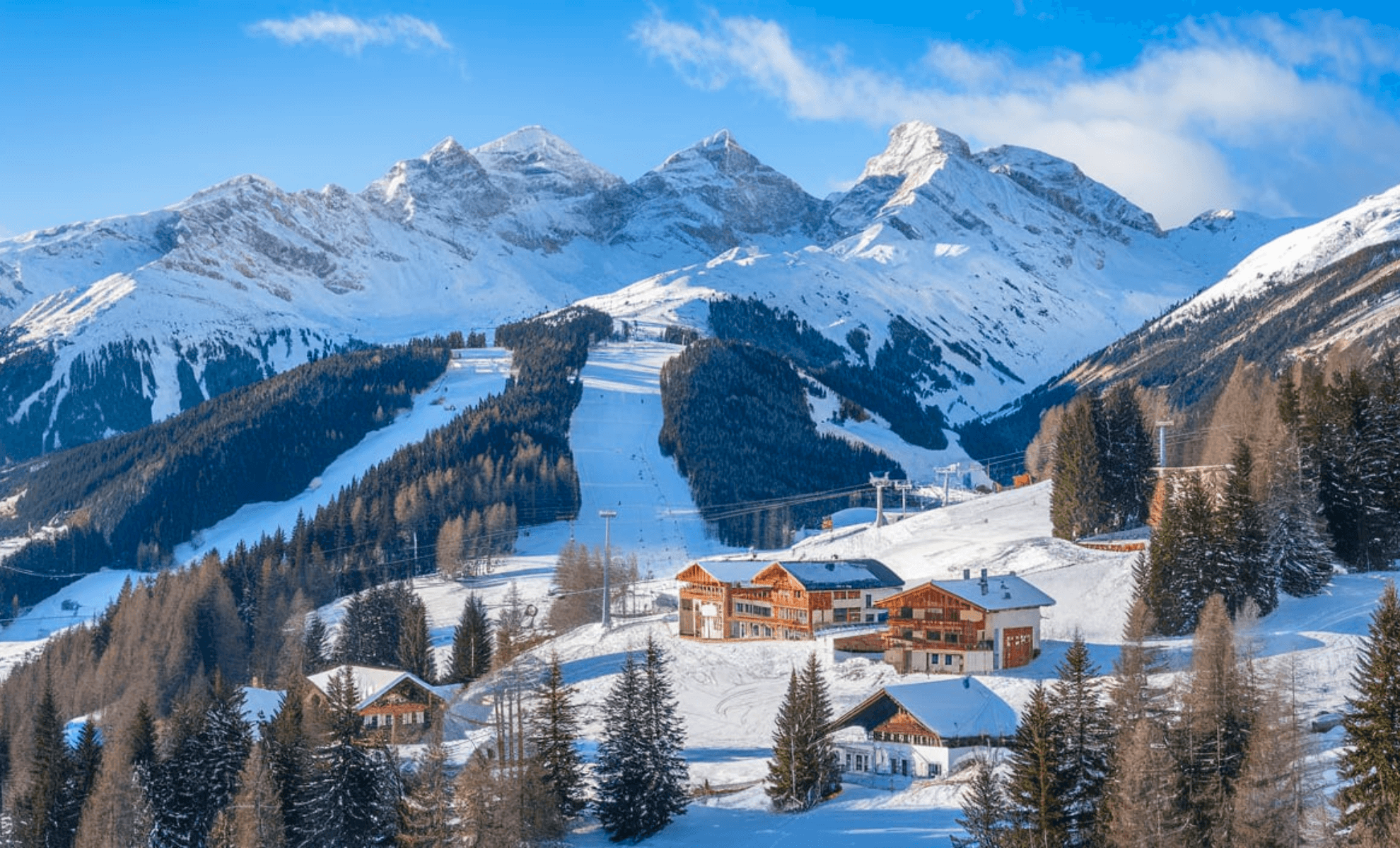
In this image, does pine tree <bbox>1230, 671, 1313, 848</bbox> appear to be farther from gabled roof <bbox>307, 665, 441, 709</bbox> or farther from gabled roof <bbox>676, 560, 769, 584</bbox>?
gabled roof <bbox>307, 665, 441, 709</bbox>

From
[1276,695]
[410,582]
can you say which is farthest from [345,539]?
[1276,695]

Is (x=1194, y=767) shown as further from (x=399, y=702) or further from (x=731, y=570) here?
(x=731, y=570)

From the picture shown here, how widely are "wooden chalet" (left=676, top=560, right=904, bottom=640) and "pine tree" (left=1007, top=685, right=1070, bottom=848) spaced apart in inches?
1644

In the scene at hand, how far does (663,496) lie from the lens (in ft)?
636

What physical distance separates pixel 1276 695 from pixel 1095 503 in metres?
56.9

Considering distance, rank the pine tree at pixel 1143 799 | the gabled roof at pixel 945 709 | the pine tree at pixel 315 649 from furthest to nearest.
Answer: the pine tree at pixel 315 649, the gabled roof at pixel 945 709, the pine tree at pixel 1143 799

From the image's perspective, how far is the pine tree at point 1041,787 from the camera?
5212cm

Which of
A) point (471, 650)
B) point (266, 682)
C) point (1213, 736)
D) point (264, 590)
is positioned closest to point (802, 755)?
point (1213, 736)

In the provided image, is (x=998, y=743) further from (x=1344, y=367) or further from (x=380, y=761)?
(x=1344, y=367)

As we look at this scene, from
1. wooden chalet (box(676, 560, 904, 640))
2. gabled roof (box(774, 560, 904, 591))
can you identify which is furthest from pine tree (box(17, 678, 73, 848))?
gabled roof (box(774, 560, 904, 591))

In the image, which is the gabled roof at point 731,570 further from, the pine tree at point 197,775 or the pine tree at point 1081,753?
the pine tree at point 1081,753

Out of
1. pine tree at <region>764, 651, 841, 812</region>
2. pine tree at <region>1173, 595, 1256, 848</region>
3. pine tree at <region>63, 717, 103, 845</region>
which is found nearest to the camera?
pine tree at <region>1173, 595, 1256, 848</region>

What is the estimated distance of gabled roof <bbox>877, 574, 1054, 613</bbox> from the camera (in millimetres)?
83125

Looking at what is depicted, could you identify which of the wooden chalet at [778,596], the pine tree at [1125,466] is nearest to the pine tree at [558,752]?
the wooden chalet at [778,596]
